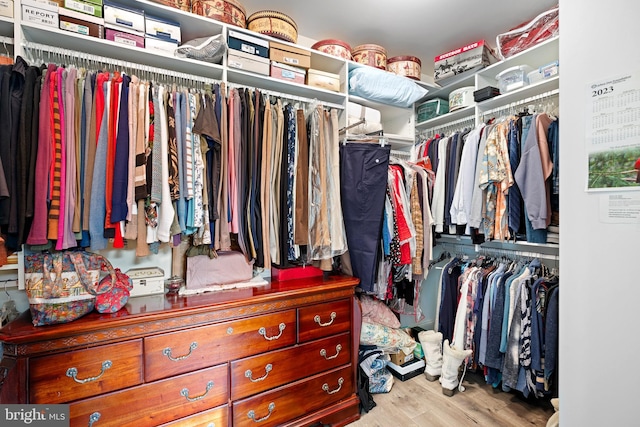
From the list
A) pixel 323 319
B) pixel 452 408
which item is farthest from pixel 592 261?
pixel 452 408

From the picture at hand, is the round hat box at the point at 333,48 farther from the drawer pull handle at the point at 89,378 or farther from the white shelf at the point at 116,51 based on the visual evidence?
the drawer pull handle at the point at 89,378

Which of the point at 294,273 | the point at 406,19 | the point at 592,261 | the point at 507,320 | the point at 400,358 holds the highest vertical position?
the point at 406,19

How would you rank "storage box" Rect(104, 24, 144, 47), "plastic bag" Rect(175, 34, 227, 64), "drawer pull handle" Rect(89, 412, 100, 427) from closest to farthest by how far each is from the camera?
"drawer pull handle" Rect(89, 412, 100, 427) < "storage box" Rect(104, 24, 144, 47) < "plastic bag" Rect(175, 34, 227, 64)

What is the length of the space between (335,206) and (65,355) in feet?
4.55

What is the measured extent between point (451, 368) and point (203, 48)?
2598mm

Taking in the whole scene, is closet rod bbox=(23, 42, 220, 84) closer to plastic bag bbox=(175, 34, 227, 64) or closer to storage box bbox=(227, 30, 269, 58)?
plastic bag bbox=(175, 34, 227, 64)

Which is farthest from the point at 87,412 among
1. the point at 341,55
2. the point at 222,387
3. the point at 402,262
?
the point at 341,55

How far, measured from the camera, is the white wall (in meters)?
1.02

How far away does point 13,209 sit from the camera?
112 centimetres

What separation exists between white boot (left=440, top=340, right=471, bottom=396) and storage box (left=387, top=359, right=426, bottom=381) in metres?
0.23

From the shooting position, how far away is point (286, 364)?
61.2 inches

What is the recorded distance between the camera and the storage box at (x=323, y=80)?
79.3 inches

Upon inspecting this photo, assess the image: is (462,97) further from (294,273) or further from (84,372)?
(84,372)

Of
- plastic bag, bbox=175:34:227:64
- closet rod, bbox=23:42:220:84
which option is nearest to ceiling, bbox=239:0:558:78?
plastic bag, bbox=175:34:227:64
